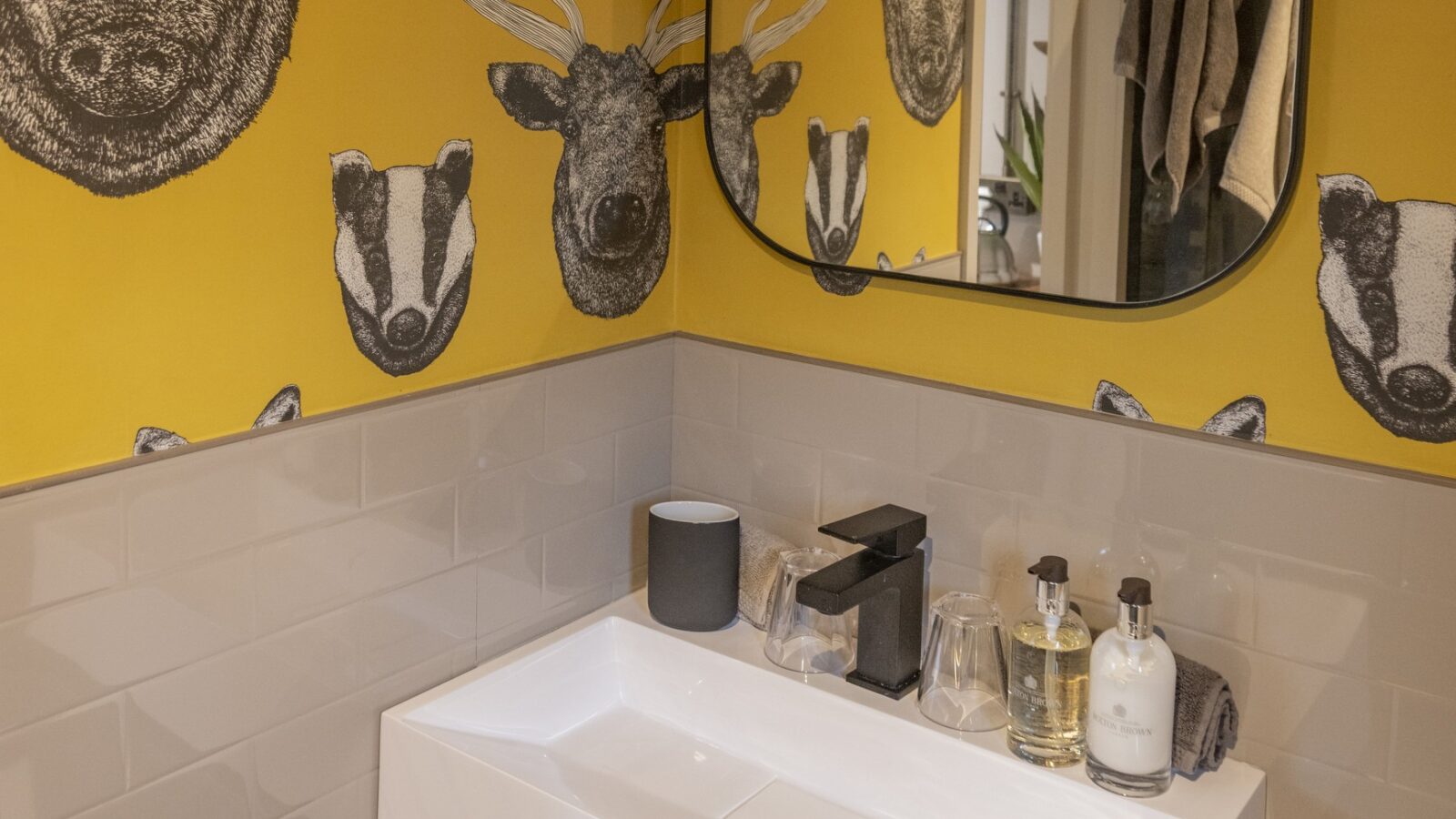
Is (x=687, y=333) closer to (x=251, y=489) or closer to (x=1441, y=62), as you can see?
(x=251, y=489)

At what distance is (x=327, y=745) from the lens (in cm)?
134

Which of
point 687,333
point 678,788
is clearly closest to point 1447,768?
point 678,788

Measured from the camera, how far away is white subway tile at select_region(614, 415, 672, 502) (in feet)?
5.47

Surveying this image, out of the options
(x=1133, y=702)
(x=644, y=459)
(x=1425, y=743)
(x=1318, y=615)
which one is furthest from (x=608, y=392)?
(x=1425, y=743)

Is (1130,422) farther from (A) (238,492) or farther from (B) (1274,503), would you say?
(A) (238,492)

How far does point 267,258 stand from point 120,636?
14.5 inches

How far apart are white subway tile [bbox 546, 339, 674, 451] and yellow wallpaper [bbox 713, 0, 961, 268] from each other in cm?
27

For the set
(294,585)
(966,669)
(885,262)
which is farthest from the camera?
(885,262)

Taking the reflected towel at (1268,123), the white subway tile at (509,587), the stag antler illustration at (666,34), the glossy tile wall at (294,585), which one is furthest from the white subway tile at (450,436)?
the reflected towel at (1268,123)

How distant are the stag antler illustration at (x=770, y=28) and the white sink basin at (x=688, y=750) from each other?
72cm

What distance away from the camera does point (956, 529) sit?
1.49 m

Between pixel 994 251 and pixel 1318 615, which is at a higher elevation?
pixel 994 251

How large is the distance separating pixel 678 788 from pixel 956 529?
1.44 feet

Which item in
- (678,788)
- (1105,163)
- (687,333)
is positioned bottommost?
(678,788)
